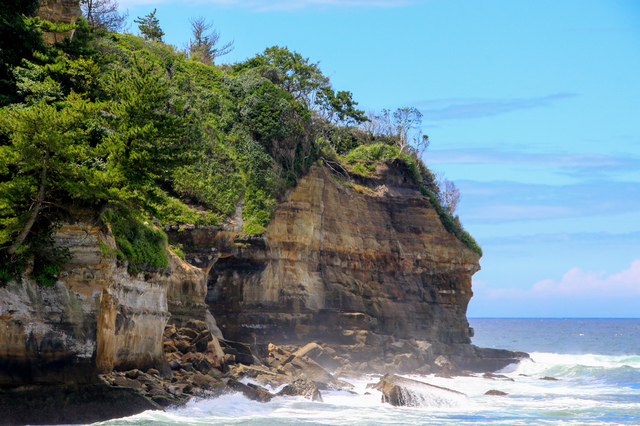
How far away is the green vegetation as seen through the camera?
59.6ft

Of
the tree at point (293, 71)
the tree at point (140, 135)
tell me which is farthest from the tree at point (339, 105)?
the tree at point (140, 135)

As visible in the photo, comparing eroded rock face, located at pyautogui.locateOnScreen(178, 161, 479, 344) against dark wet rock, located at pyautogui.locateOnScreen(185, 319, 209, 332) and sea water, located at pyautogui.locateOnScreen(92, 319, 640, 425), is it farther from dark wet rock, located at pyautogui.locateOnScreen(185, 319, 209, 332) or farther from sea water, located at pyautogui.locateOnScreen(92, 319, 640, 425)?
dark wet rock, located at pyautogui.locateOnScreen(185, 319, 209, 332)

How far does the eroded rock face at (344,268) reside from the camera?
36.3 meters

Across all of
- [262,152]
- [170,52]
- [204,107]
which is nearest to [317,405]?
[262,152]

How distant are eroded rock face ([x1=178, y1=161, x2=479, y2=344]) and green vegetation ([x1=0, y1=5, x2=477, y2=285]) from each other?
1650mm

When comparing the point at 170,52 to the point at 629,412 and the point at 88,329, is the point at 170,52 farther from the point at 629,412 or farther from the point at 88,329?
the point at 629,412

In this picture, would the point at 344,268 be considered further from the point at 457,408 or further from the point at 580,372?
the point at 580,372

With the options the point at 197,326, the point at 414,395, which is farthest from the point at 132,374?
the point at 414,395

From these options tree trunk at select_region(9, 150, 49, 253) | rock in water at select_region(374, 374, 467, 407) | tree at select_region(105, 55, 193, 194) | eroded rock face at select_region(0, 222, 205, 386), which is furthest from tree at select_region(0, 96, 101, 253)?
rock in water at select_region(374, 374, 467, 407)

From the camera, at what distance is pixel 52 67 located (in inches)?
867

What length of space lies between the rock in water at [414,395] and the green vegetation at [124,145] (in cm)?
1024

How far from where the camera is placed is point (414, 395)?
26625 millimetres

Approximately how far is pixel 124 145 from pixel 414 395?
1492cm

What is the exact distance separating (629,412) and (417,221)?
866 inches
